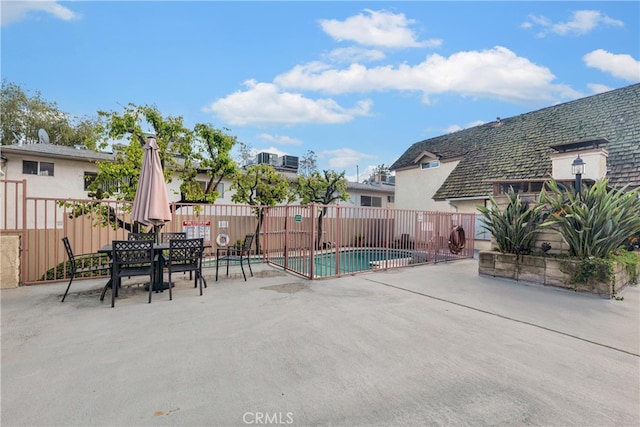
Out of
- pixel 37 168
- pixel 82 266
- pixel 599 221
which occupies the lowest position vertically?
pixel 82 266

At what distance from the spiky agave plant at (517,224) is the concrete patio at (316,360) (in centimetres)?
179

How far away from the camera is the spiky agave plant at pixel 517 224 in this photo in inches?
254

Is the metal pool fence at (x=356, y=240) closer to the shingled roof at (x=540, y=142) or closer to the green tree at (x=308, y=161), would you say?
the shingled roof at (x=540, y=142)

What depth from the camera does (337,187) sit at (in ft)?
42.9

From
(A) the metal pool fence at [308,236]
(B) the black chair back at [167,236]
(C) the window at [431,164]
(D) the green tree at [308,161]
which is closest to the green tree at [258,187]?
(A) the metal pool fence at [308,236]

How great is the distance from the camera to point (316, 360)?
110 inches

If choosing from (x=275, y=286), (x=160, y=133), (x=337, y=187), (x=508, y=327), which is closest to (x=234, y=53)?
(x=160, y=133)

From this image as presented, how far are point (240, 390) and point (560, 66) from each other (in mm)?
13952

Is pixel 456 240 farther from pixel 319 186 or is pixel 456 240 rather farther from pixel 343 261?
pixel 319 186

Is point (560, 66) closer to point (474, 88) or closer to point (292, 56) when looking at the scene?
point (474, 88)

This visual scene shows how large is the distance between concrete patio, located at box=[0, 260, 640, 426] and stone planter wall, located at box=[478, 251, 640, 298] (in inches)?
15.6

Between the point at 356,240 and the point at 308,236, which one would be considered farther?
the point at 356,240

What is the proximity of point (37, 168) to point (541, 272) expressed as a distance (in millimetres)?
14578

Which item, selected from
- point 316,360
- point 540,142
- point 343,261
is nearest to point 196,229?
point 343,261
